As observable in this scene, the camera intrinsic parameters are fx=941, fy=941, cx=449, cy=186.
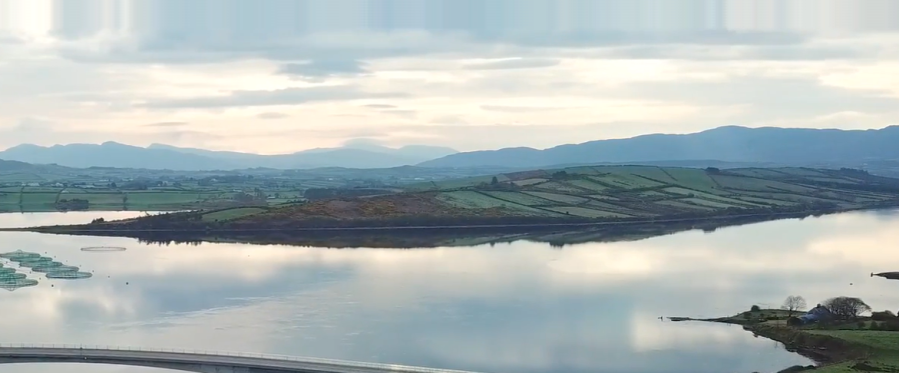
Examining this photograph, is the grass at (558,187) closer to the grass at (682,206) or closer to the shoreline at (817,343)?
the grass at (682,206)

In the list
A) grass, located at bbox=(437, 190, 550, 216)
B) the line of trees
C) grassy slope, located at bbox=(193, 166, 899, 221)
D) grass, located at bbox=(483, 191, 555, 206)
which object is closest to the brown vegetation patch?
grassy slope, located at bbox=(193, 166, 899, 221)

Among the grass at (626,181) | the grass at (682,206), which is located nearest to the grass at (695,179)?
the grass at (626,181)

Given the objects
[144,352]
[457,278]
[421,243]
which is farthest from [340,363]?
[421,243]

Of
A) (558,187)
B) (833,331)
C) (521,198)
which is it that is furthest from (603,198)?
(833,331)

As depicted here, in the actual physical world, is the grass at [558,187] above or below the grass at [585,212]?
above

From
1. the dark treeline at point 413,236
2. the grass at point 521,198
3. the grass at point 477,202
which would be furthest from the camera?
the grass at point 521,198

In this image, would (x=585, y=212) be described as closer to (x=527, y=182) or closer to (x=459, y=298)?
(x=527, y=182)
